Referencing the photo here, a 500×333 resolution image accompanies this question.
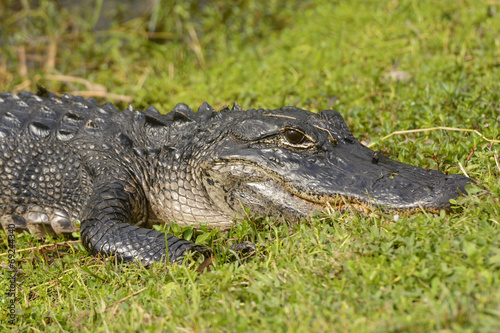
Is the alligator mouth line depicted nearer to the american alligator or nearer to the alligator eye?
the american alligator

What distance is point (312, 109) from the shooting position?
4.63 meters

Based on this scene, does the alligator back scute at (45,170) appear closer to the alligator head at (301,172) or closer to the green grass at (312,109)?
the green grass at (312,109)

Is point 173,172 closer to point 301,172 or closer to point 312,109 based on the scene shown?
point 301,172

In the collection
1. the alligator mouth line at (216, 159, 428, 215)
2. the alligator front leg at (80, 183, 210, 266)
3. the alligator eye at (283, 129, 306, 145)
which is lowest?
the alligator front leg at (80, 183, 210, 266)

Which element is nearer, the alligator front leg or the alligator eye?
the alligator front leg

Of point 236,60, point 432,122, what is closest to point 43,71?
point 236,60

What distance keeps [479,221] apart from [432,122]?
1.68 m

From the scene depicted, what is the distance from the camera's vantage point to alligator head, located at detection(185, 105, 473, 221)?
2.68 m

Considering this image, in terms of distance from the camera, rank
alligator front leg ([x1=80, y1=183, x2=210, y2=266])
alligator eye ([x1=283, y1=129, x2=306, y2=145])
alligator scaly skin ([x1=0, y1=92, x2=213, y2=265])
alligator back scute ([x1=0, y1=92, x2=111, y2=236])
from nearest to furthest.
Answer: alligator front leg ([x1=80, y1=183, x2=210, y2=266]), alligator eye ([x1=283, y1=129, x2=306, y2=145]), alligator scaly skin ([x1=0, y1=92, x2=213, y2=265]), alligator back scute ([x1=0, y1=92, x2=111, y2=236])

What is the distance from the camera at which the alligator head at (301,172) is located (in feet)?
8.80

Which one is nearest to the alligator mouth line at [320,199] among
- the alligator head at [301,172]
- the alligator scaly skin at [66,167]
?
the alligator head at [301,172]

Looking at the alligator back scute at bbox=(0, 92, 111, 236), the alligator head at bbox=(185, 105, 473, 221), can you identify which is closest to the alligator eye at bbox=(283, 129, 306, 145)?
the alligator head at bbox=(185, 105, 473, 221)

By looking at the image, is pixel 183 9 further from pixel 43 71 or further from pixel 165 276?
pixel 165 276

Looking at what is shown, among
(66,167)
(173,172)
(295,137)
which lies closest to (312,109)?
(295,137)
